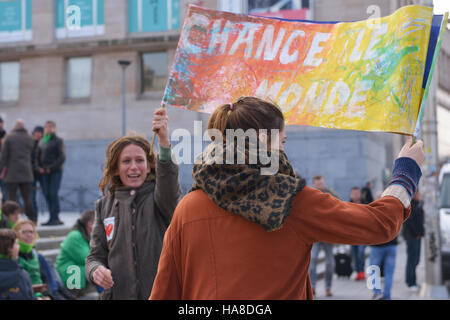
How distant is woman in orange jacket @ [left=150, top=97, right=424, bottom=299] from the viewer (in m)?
2.35

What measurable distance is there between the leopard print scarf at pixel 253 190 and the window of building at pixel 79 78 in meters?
25.3

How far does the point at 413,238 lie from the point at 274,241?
33.6 ft

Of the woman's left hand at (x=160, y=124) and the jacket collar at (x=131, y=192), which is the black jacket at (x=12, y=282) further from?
the woman's left hand at (x=160, y=124)

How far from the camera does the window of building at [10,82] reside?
2759 cm

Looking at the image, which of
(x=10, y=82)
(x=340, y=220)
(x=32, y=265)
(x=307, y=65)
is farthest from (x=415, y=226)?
(x=10, y=82)

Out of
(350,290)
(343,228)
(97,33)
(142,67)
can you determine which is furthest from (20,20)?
(343,228)

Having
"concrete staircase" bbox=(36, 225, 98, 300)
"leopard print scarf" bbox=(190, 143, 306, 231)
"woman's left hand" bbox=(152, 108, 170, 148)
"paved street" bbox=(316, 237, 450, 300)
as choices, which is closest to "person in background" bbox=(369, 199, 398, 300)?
"paved street" bbox=(316, 237, 450, 300)

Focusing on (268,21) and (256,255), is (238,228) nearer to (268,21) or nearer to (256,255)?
(256,255)

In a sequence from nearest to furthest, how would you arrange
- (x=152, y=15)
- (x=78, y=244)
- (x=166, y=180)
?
(x=166, y=180) → (x=78, y=244) → (x=152, y=15)

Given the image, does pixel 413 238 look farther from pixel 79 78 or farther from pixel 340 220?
pixel 79 78

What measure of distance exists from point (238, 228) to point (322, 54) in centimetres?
166

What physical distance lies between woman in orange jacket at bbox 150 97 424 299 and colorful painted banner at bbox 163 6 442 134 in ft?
3.37

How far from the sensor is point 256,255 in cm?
236

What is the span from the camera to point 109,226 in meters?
3.84
